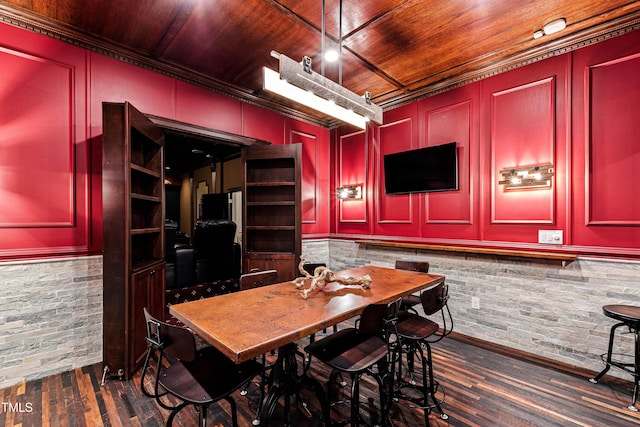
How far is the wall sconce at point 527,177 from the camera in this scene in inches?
116

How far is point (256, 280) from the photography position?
2.53 metres

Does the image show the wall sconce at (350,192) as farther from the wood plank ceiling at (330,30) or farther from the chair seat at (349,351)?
the chair seat at (349,351)

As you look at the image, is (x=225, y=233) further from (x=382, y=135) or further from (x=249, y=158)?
(x=382, y=135)

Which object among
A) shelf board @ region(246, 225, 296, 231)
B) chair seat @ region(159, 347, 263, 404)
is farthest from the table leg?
shelf board @ region(246, 225, 296, 231)

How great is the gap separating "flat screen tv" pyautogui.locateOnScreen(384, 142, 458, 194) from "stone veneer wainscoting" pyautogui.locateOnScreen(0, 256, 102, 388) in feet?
12.1

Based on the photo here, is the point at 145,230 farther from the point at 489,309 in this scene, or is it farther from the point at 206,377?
the point at 489,309

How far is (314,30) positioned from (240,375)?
2887mm

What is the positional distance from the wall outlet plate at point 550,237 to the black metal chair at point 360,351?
2169 mm

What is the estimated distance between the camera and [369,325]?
66.5 inches

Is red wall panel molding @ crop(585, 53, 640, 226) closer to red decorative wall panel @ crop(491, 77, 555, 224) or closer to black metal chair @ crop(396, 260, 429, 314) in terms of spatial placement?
red decorative wall panel @ crop(491, 77, 555, 224)

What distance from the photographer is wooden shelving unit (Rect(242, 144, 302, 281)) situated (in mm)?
3840

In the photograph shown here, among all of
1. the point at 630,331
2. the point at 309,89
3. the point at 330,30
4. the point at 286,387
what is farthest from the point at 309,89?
the point at 630,331

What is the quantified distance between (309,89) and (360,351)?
175cm

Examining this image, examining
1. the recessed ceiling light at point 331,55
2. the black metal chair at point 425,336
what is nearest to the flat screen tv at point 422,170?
the recessed ceiling light at point 331,55
